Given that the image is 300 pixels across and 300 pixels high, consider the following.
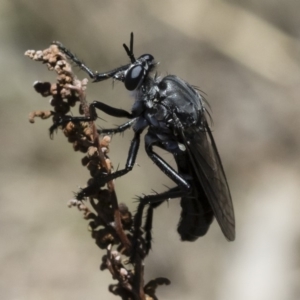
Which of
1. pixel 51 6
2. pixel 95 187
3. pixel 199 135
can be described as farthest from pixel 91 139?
pixel 51 6

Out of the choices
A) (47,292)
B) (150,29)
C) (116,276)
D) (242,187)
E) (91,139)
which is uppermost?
(150,29)

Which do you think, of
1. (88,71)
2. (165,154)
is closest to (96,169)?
(88,71)

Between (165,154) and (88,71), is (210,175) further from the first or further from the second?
(165,154)

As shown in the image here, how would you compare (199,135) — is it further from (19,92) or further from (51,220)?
(19,92)

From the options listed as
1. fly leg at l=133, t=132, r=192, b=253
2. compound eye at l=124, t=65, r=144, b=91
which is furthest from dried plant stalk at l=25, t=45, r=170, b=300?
compound eye at l=124, t=65, r=144, b=91

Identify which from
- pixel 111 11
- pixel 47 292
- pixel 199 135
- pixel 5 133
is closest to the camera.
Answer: pixel 199 135

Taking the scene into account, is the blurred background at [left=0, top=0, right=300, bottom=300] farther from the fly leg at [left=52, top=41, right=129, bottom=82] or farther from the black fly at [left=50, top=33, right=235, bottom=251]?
the fly leg at [left=52, top=41, right=129, bottom=82]

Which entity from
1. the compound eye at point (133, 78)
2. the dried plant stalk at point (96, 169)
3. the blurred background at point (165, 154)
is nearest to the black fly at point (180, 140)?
the compound eye at point (133, 78)
